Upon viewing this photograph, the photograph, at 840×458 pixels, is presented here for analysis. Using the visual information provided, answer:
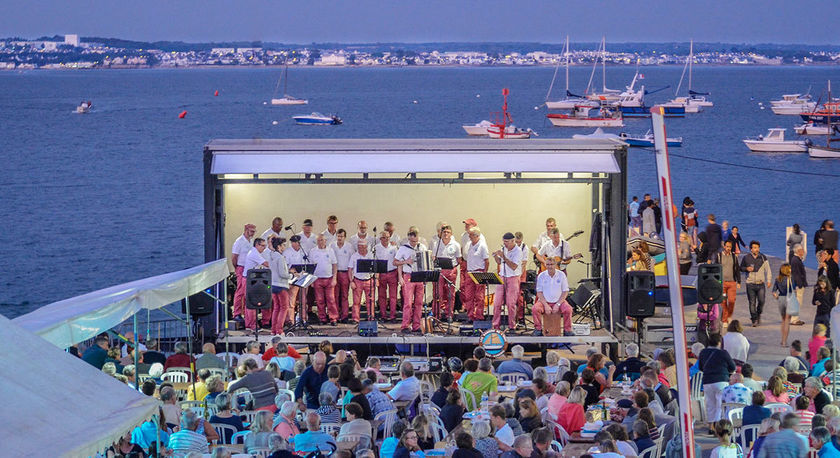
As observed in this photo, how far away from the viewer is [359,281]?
55.6ft

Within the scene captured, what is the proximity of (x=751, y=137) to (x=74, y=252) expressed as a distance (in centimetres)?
6349

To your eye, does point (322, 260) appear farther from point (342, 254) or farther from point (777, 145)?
point (777, 145)

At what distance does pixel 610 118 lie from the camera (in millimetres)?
102125

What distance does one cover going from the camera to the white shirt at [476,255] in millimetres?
16688

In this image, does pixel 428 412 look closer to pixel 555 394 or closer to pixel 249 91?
pixel 555 394

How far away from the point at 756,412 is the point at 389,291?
7219 millimetres

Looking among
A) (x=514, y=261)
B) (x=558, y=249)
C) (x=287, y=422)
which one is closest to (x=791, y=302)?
(x=558, y=249)

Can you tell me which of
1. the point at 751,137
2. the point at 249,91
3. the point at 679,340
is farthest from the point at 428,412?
the point at 249,91

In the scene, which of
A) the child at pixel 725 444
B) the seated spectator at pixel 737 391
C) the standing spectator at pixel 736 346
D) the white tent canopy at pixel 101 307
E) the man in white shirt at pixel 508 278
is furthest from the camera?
the man in white shirt at pixel 508 278

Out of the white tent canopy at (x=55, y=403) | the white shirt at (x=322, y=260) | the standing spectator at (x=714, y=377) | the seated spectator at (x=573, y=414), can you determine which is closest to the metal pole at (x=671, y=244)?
the white tent canopy at (x=55, y=403)

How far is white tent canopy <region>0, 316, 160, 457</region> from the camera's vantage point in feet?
21.4

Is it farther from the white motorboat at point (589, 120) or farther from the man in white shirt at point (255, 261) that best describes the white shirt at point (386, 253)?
the white motorboat at point (589, 120)

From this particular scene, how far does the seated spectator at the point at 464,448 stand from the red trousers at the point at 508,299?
715 centimetres

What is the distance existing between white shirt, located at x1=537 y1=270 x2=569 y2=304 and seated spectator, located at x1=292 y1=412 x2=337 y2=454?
6324mm
